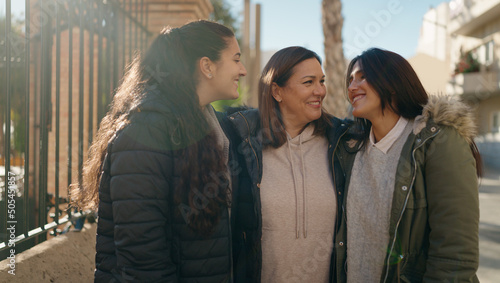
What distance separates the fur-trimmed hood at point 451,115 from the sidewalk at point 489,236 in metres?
0.39

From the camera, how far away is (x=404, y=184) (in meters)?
1.95

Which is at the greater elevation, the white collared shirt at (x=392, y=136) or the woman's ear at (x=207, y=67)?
the woman's ear at (x=207, y=67)

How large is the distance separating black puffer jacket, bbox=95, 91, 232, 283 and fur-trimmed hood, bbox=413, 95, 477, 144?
4.07 feet

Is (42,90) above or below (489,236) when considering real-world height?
above

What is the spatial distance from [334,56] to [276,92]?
4.45 m

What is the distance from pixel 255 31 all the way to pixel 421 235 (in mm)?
16725

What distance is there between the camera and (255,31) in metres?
17.8

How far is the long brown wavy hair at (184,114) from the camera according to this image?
1.73 m

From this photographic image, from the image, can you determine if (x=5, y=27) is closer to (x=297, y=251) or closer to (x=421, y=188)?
(x=297, y=251)

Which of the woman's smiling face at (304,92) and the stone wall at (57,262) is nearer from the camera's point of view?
the stone wall at (57,262)

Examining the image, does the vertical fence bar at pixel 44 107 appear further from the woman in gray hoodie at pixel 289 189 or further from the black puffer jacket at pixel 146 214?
the woman in gray hoodie at pixel 289 189

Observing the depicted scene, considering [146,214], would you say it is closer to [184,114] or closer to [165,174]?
[165,174]

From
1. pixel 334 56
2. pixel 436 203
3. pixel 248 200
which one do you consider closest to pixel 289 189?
pixel 248 200

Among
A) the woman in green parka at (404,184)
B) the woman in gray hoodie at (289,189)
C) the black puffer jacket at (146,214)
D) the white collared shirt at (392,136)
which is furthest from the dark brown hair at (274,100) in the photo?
the black puffer jacket at (146,214)
